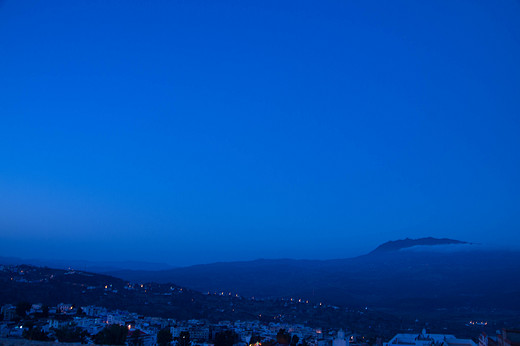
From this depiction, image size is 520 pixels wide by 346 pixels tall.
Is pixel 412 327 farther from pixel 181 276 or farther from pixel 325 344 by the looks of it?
pixel 181 276

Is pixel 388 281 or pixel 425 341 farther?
pixel 388 281

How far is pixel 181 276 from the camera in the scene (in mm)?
113000

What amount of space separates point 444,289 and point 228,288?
40528 mm

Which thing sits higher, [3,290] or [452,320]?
[3,290]

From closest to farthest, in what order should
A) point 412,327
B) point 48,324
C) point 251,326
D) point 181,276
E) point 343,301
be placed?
point 48,324
point 251,326
point 412,327
point 343,301
point 181,276

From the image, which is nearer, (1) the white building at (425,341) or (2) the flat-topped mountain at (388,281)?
(1) the white building at (425,341)

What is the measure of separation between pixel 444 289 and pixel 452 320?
112ft

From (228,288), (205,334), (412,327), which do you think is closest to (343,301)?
(412,327)

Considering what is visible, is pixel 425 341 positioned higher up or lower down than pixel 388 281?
lower down

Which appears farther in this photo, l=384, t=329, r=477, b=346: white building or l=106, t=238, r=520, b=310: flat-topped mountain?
l=106, t=238, r=520, b=310: flat-topped mountain

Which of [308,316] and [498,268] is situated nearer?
[308,316]

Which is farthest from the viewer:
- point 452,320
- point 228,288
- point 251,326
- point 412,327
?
point 228,288

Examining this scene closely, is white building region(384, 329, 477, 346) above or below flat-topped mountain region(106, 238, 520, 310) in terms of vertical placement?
below

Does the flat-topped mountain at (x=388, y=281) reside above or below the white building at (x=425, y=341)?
above
